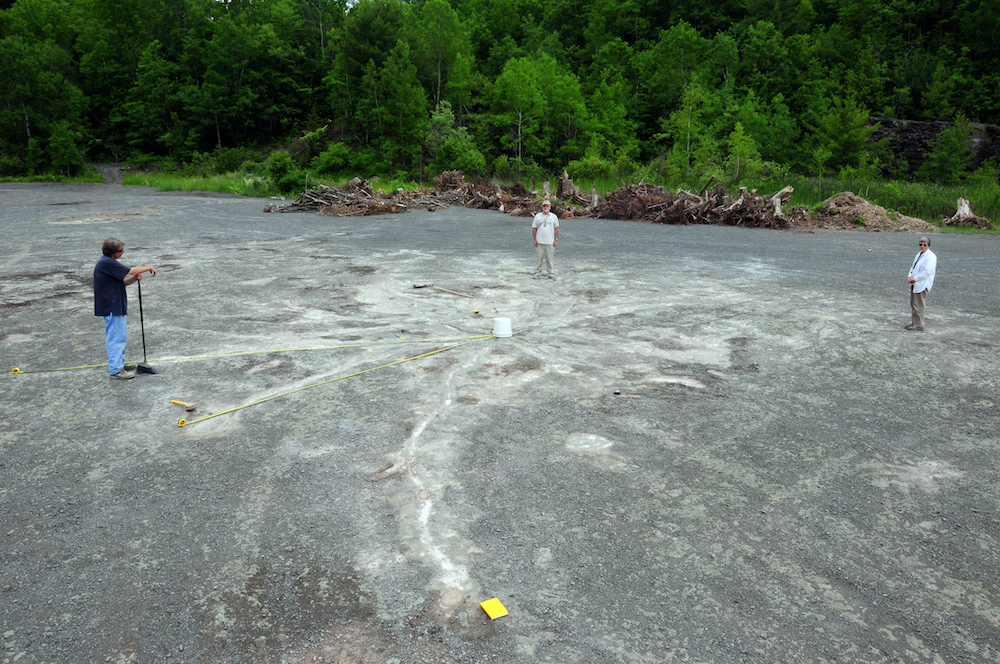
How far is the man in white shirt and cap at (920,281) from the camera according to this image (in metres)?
10.6

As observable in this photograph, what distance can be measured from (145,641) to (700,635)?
10.7 feet

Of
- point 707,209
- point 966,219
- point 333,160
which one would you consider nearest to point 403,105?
point 333,160

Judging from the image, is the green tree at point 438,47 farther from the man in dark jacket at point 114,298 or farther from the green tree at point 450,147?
the man in dark jacket at point 114,298

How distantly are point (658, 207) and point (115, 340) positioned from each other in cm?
2313

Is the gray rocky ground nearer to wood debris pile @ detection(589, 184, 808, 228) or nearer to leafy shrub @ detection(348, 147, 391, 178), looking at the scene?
wood debris pile @ detection(589, 184, 808, 228)

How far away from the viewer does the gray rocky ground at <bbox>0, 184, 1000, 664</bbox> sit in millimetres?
4113

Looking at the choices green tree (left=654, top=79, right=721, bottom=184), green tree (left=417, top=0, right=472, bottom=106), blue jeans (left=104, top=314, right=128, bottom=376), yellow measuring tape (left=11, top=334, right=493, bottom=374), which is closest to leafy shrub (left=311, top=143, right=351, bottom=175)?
green tree (left=417, top=0, right=472, bottom=106)

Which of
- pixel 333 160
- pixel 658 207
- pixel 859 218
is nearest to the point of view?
pixel 859 218

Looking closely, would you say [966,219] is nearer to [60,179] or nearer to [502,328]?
[502,328]

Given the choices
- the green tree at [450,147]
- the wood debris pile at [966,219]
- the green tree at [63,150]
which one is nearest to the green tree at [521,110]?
the green tree at [450,147]

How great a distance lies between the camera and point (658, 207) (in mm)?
27922

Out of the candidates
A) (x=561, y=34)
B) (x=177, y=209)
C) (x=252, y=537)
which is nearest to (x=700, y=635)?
(x=252, y=537)

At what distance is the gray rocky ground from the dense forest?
131 ft

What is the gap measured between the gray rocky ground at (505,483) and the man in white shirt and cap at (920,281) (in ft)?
1.36
